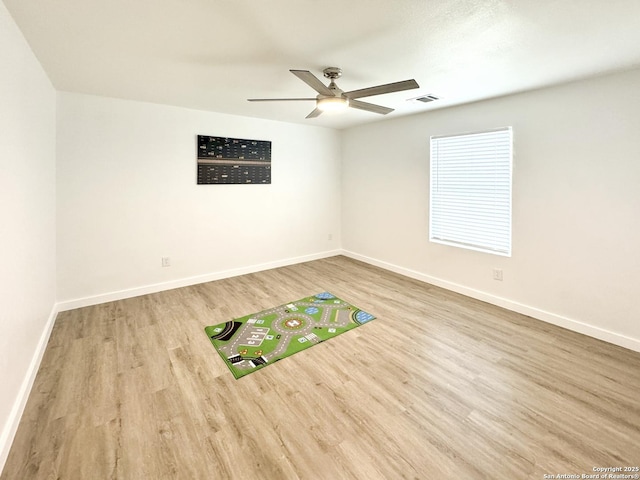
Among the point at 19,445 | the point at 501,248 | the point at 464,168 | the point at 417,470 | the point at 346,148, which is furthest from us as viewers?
the point at 346,148

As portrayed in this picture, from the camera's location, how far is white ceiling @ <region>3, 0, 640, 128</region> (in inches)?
65.4

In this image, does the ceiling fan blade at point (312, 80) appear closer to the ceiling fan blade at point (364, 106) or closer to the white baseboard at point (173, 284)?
the ceiling fan blade at point (364, 106)

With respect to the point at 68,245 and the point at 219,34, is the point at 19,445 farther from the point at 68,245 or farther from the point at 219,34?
the point at 219,34

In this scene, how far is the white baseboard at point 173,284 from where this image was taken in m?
3.39

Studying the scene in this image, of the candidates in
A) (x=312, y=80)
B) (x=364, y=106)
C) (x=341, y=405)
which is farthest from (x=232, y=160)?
(x=341, y=405)

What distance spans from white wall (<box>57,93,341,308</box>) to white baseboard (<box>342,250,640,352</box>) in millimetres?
2192

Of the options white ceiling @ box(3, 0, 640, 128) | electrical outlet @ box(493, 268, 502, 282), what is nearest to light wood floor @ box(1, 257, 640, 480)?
electrical outlet @ box(493, 268, 502, 282)

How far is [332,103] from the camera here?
239 centimetres

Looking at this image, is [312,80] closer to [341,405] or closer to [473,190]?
[341,405]

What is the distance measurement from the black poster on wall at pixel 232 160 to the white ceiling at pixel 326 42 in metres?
1.09

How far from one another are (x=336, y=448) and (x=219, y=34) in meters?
2.68

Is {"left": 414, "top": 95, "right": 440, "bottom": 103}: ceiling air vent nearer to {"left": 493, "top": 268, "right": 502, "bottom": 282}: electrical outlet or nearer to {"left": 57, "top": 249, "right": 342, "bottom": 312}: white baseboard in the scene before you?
{"left": 493, "top": 268, "right": 502, "bottom": 282}: electrical outlet

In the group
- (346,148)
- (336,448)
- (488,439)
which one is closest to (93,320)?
(336,448)

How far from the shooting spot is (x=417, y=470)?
1486mm
